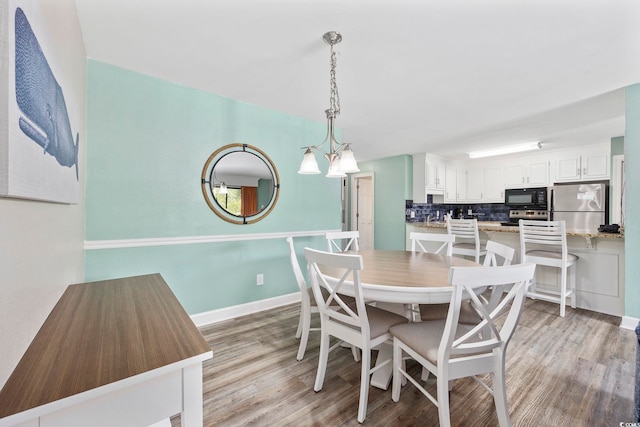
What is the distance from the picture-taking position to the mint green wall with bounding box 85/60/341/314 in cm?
Answer: 207

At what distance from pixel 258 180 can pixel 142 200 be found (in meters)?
1.08

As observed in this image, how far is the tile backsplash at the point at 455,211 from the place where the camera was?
535 centimetres

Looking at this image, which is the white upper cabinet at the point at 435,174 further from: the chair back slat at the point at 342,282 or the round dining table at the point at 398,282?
the chair back slat at the point at 342,282

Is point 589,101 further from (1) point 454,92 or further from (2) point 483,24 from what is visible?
(2) point 483,24

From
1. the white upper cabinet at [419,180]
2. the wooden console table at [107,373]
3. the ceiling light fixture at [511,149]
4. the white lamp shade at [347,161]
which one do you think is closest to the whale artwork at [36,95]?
the wooden console table at [107,373]

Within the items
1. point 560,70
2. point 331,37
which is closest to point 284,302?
point 331,37

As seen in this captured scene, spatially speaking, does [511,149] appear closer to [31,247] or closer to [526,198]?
[526,198]

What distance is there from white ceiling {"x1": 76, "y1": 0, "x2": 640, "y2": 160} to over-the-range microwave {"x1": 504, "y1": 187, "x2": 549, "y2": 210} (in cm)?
196

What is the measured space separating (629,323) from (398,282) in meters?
2.71

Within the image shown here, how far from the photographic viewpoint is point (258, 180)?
2877mm

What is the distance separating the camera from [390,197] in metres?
5.47

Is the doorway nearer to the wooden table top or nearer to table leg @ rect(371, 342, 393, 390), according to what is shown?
the wooden table top

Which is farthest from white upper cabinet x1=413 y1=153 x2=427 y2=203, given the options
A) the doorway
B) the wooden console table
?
the wooden console table

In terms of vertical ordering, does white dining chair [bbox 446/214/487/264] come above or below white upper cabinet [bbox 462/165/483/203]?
below
